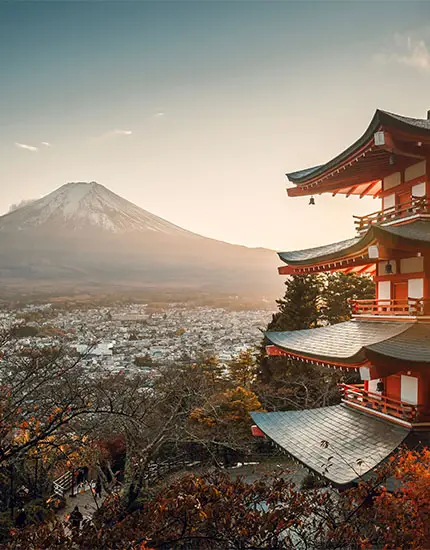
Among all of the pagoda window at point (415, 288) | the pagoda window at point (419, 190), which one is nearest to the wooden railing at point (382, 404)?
the pagoda window at point (415, 288)

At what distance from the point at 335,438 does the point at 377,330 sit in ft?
7.05

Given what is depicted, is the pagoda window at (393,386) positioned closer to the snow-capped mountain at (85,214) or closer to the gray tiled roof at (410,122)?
the gray tiled roof at (410,122)

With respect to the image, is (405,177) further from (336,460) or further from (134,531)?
(134,531)

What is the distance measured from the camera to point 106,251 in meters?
40.1

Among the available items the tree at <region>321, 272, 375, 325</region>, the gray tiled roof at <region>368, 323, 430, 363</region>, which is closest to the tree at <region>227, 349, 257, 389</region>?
the tree at <region>321, 272, 375, 325</region>

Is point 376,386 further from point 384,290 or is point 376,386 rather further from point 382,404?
point 384,290

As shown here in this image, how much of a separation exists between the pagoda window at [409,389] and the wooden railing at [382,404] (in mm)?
192

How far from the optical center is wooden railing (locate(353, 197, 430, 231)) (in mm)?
7594

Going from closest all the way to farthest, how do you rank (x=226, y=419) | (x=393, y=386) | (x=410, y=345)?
(x=410, y=345)
(x=393, y=386)
(x=226, y=419)

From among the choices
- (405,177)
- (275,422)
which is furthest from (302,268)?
(275,422)

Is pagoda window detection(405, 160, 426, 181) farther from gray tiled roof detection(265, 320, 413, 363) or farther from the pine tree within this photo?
the pine tree

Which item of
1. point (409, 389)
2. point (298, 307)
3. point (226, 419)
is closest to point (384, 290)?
point (409, 389)

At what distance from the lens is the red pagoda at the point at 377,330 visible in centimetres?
693

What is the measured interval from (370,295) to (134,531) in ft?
69.6
